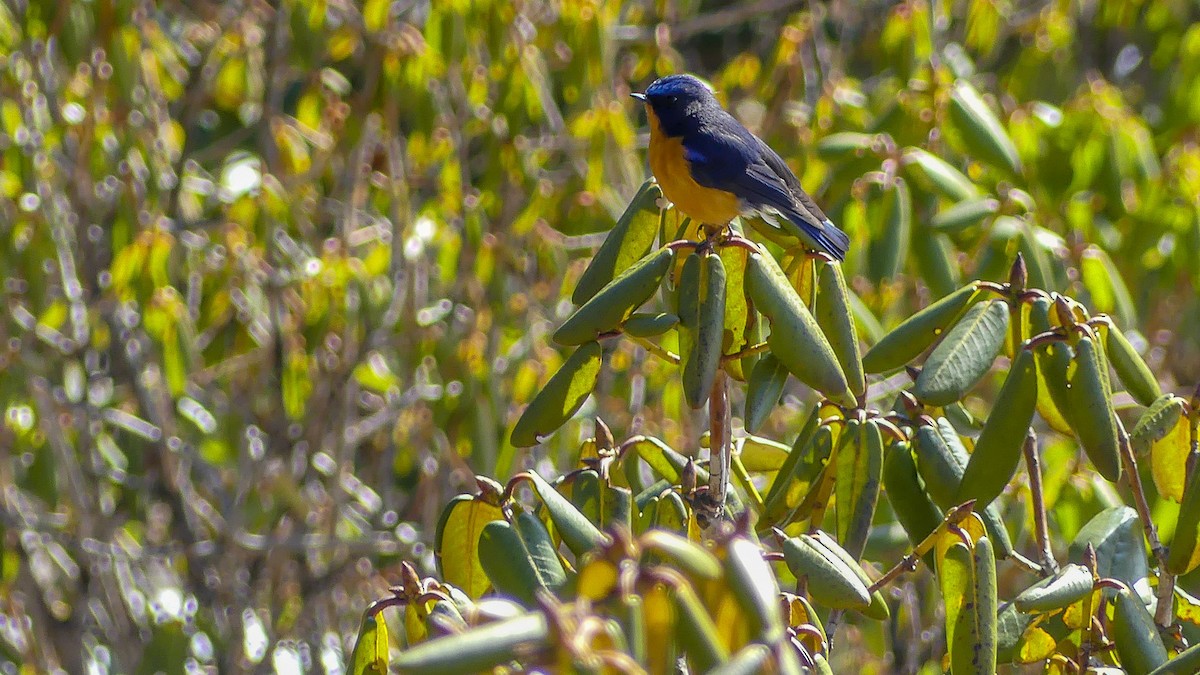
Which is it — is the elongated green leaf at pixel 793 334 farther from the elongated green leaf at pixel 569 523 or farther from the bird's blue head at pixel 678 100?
the bird's blue head at pixel 678 100

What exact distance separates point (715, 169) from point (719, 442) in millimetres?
1172

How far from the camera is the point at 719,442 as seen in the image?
1.93 metres

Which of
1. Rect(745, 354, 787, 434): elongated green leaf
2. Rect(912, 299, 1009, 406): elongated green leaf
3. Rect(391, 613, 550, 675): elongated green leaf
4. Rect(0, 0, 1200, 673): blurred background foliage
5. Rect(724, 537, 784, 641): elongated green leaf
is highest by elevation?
Rect(724, 537, 784, 641): elongated green leaf

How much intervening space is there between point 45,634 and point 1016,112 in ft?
11.6

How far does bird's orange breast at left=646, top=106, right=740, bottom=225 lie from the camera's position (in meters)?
2.68

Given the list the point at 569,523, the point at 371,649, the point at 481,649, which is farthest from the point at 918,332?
the point at 481,649

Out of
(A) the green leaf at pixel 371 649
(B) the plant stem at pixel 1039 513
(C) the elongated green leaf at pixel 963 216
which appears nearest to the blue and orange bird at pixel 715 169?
(C) the elongated green leaf at pixel 963 216

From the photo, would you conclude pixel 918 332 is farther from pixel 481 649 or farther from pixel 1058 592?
pixel 481 649

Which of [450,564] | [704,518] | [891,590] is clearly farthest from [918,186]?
[450,564]

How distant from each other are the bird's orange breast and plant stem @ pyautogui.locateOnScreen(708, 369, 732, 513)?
643 millimetres

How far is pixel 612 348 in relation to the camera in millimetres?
4531

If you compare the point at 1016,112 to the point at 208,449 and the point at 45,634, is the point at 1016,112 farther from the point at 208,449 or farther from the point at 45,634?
the point at 45,634

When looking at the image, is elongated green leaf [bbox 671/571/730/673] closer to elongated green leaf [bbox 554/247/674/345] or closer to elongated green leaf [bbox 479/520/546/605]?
elongated green leaf [bbox 479/520/546/605]

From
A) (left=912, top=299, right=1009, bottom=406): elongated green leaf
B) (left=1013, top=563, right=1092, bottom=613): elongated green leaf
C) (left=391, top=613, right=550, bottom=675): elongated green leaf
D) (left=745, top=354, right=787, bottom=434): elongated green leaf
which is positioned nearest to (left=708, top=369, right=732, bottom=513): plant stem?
(left=745, top=354, right=787, bottom=434): elongated green leaf
